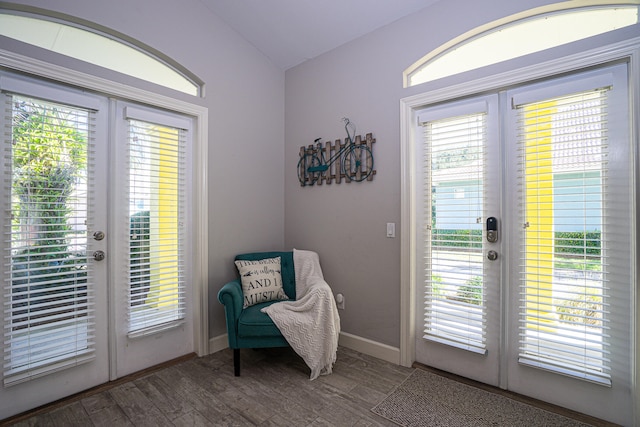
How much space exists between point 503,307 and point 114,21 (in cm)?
345

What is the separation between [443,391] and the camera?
2.09 meters

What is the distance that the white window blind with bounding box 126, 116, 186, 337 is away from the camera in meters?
2.36

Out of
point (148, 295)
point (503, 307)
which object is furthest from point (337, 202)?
point (148, 295)

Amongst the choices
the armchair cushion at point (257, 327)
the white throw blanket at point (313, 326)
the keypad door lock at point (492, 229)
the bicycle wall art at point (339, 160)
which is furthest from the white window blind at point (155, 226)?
the keypad door lock at point (492, 229)

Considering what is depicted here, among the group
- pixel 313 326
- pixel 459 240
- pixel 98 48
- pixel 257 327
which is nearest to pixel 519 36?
pixel 459 240

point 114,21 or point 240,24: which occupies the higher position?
point 240,24

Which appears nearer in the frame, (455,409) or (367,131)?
(455,409)

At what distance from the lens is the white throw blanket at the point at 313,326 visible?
224 centimetres

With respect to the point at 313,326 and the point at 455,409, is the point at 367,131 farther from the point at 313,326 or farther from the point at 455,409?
the point at 455,409

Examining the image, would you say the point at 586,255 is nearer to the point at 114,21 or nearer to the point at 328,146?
the point at 328,146

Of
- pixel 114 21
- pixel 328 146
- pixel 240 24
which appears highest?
pixel 240 24

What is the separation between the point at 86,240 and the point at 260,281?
4.28 feet

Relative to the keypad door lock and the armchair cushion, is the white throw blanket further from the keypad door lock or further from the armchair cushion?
the keypad door lock

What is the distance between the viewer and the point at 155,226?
8.11 feet
